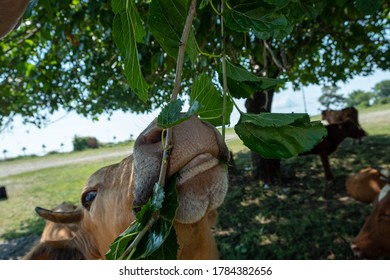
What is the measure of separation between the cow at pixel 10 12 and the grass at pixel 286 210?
0.76 metres

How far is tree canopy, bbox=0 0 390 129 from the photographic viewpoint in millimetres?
1012

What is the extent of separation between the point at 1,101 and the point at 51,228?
403 cm

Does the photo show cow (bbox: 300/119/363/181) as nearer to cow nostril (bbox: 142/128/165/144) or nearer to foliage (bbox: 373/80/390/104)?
foliage (bbox: 373/80/390/104)

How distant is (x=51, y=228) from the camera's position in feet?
18.2

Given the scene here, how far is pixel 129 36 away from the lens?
Answer: 100cm

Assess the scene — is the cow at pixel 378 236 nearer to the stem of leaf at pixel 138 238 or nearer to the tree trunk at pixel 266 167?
the stem of leaf at pixel 138 238

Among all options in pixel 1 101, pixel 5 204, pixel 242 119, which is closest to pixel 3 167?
pixel 5 204

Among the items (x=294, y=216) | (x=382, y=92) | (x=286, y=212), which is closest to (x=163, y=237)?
(x=294, y=216)

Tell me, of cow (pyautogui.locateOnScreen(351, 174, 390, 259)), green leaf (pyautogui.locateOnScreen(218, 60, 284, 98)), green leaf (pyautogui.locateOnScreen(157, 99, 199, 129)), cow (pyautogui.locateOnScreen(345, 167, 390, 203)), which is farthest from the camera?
cow (pyautogui.locateOnScreen(345, 167, 390, 203))

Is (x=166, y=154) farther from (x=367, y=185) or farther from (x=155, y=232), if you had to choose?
(x=367, y=185)

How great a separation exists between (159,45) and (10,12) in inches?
102

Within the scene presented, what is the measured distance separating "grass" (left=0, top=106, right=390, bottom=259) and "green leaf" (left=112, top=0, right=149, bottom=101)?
0.33 m

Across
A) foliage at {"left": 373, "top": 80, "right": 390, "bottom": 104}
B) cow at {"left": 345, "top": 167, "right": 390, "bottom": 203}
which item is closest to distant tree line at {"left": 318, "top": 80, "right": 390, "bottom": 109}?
foliage at {"left": 373, "top": 80, "right": 390, "bottom": 104}

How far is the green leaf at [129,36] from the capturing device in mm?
989
